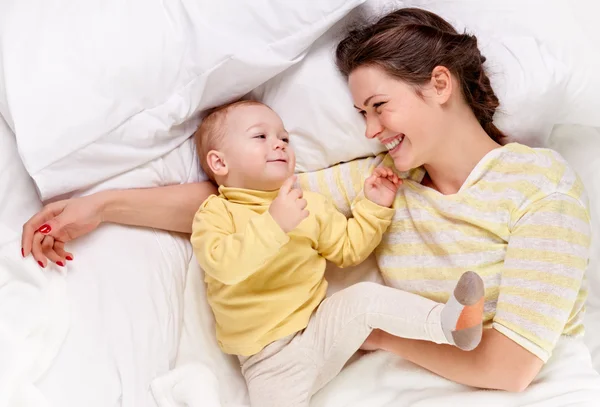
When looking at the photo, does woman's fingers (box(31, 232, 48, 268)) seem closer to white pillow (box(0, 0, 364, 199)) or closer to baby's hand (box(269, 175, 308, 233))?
white pillow (box(0, 0, 364, 199))

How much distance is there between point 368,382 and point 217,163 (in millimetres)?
560

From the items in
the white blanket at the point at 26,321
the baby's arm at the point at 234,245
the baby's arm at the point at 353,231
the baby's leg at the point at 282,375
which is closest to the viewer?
the white blanket at the point at 26,321

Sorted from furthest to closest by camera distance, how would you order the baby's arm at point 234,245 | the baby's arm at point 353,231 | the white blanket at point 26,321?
1. the baby's arm at point 353,231
2. the baby's arm at point 234,245
3. the white blanket at point 26,321

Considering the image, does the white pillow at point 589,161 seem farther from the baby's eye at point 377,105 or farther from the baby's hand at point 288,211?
the baby's hand at point 288,211

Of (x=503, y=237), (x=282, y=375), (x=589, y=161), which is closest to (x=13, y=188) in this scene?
(x=282, y=375)

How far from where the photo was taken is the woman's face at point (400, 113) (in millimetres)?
1252

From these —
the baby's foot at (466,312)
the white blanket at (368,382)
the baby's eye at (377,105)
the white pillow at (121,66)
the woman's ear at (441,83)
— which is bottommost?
the white blanket at (368,382)

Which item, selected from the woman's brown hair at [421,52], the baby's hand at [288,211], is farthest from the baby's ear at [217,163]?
the woman's brown hair at [421,52]

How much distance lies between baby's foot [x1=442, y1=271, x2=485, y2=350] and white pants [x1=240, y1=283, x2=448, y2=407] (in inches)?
3.4

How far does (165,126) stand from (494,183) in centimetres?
68

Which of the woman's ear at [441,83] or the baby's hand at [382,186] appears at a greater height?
the woman's ear at [441,83]

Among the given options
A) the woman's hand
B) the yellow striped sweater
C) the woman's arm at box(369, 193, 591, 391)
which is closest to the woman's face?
the yellow striped sweater

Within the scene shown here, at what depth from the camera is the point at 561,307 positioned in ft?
3.87

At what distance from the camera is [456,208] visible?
1.30 metres
